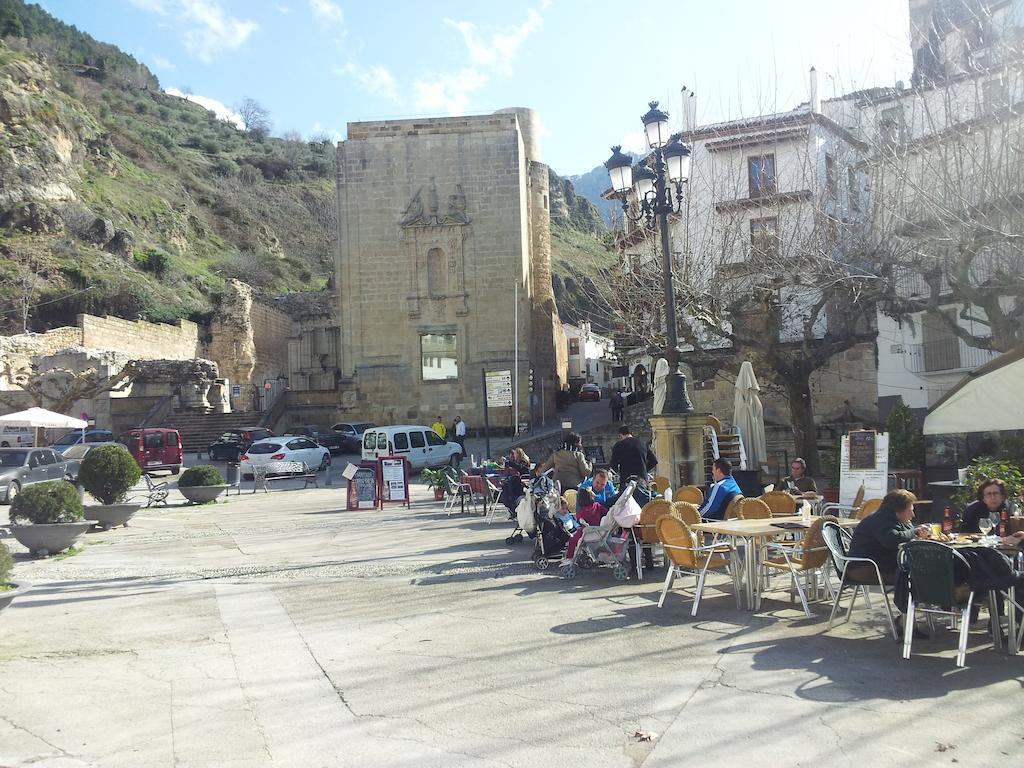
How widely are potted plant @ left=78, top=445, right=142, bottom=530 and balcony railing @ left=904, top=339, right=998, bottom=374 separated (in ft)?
64.1

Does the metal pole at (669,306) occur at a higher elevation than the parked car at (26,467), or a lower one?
higher

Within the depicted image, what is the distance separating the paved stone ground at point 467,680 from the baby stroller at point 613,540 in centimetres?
23

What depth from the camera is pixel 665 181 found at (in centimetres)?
1135

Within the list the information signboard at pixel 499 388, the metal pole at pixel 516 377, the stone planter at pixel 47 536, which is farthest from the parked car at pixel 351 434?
the stone planter at pixel 47 536

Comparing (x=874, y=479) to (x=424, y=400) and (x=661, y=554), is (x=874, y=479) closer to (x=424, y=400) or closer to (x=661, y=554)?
(x=661, y=554)

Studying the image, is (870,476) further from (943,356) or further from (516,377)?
(516,377)

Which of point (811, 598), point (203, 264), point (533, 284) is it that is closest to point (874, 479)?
point (811, 598)

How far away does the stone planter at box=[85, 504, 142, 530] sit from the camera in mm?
13430

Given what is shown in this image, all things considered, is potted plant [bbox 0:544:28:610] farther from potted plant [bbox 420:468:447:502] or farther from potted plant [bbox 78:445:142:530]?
potted plant [bbox 420:468:447:502]

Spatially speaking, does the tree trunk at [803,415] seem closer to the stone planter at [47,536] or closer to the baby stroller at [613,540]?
the baby stroller at [613,540]

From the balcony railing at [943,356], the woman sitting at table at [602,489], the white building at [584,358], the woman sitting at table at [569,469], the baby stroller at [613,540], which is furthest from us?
the white building at [584,358]

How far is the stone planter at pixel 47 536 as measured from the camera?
405 inches

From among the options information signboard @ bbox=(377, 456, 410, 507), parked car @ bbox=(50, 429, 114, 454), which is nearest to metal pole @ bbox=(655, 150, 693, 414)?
information signboard @ bbox=(377, 456, 410, 507)

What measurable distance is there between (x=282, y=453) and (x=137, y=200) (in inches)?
1868
